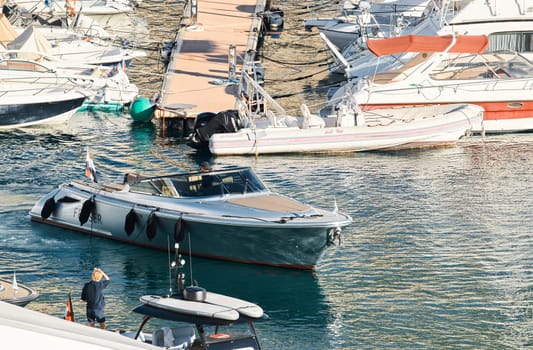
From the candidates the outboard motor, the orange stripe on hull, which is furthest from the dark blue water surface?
the orange stripe on hull

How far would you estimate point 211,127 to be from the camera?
39.9 meters

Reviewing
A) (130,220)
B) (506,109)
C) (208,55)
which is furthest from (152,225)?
(208,55)

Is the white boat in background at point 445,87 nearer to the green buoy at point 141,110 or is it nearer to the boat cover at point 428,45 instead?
the boat cover at point 428,45

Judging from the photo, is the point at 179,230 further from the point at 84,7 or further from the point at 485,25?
the point at 84,7

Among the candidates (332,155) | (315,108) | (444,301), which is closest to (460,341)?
(444,301)

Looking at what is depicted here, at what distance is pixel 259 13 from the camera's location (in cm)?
5703

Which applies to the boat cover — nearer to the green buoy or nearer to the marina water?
the marina water

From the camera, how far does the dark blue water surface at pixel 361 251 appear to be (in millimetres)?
24878

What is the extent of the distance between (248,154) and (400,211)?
785 centimetres

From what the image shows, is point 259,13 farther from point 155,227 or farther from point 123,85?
point 155,227

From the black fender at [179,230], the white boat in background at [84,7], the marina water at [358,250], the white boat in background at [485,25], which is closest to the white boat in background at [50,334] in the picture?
the marina water at [358,250]

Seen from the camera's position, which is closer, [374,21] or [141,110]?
[141,110]

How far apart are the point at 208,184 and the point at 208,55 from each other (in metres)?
22.5

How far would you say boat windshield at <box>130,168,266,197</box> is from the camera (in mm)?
28750
